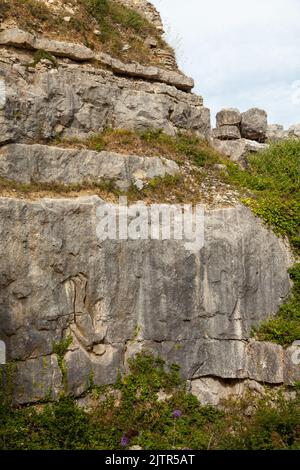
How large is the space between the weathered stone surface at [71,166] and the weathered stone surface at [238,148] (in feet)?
15.5

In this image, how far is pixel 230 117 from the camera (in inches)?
685

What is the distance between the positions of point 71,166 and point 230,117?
8.55 m

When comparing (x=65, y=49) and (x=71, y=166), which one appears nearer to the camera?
(x=71, y=166)

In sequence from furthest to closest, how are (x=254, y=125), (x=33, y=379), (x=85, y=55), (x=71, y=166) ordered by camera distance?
1. (x=254, y=125)
2. (x=85, y=55)
3. (x=71, y=166)
4. (x=33, y=379)

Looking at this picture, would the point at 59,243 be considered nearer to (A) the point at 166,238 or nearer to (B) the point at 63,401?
(A) the point at 166,238

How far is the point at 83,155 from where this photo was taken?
10992 millimetres

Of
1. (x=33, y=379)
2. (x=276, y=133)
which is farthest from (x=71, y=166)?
(x=276, y=133)

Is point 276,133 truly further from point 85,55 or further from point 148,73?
point 85,55

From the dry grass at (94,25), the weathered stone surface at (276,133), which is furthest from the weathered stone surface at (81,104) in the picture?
the weathered stone surface at (276,133)

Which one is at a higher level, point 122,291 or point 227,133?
point 227,133

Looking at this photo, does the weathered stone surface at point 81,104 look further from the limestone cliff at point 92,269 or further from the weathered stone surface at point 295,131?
the weathered stone surface at point 295,131

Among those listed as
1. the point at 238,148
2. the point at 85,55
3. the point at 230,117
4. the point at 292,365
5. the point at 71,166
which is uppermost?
the point at 85,55

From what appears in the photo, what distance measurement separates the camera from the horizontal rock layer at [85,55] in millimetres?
11852
